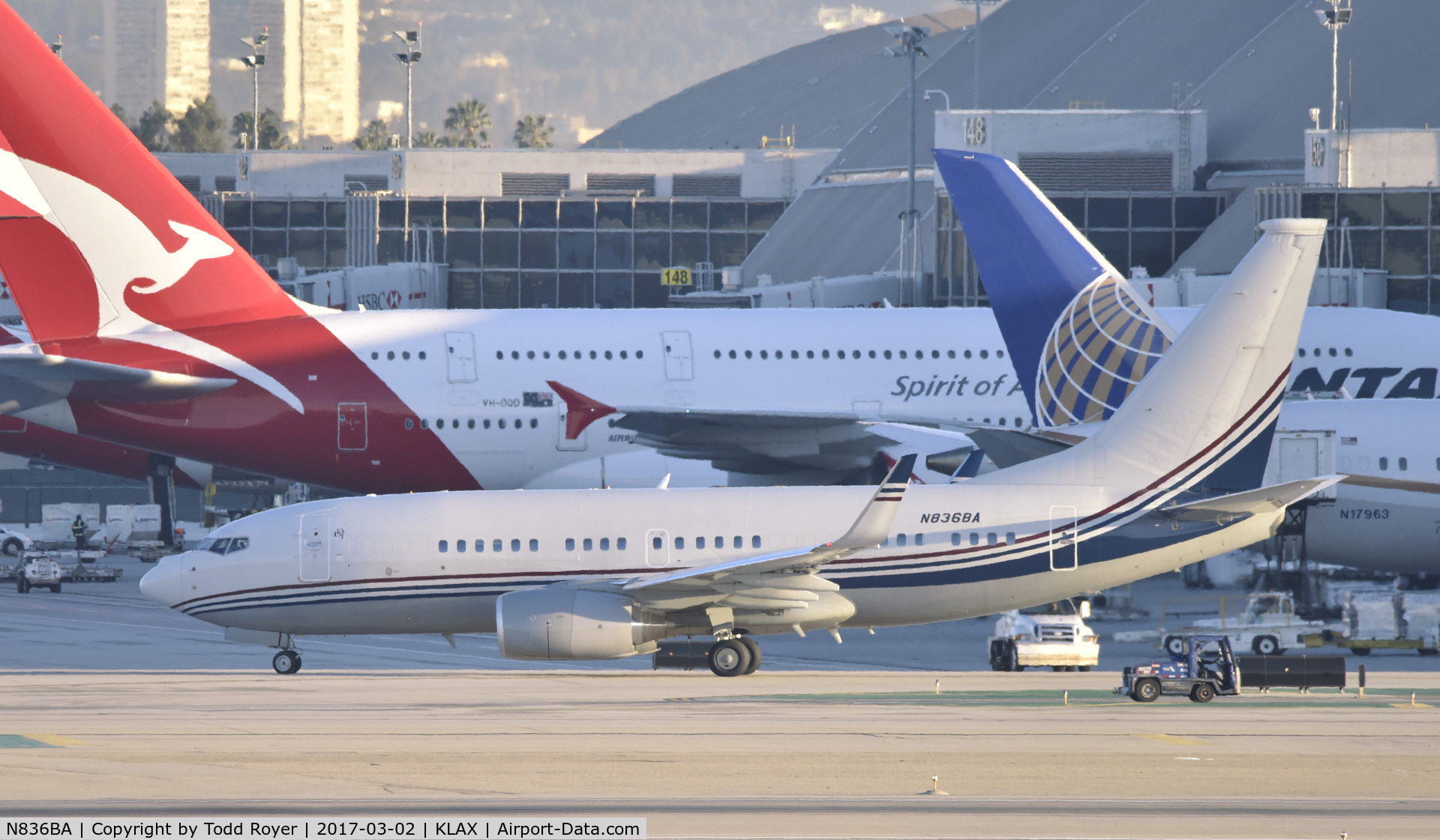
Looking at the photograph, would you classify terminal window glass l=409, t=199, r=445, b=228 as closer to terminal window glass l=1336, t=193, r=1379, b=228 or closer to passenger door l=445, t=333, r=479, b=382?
terminal window glass l=1336, t=193, r=1379, b=228

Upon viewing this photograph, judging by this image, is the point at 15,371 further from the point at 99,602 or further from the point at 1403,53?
the point at 1403,53

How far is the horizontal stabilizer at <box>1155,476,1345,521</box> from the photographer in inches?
1063

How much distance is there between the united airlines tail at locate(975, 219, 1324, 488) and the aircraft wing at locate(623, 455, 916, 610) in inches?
122

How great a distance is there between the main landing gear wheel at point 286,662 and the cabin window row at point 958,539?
1016 centimetres

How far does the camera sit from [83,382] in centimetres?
3847

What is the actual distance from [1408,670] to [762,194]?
239 ft

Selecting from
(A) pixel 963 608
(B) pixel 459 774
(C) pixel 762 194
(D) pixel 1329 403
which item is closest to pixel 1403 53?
(C) pixel 762 194

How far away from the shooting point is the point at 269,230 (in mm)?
94125

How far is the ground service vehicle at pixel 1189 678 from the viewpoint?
2598cm

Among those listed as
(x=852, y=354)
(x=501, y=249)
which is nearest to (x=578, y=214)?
(x=501, y=249)

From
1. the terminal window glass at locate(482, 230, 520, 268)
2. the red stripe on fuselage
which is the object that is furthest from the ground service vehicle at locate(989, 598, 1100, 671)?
the terminal window glass at locate(482, 230, 520, 268)

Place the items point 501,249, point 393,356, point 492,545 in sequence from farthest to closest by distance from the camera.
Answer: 1. point 501,249
2. point 393,356
3. point 492,545

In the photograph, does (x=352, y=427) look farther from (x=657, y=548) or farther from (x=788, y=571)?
(x=788, y=571)

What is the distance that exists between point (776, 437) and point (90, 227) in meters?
15.8
